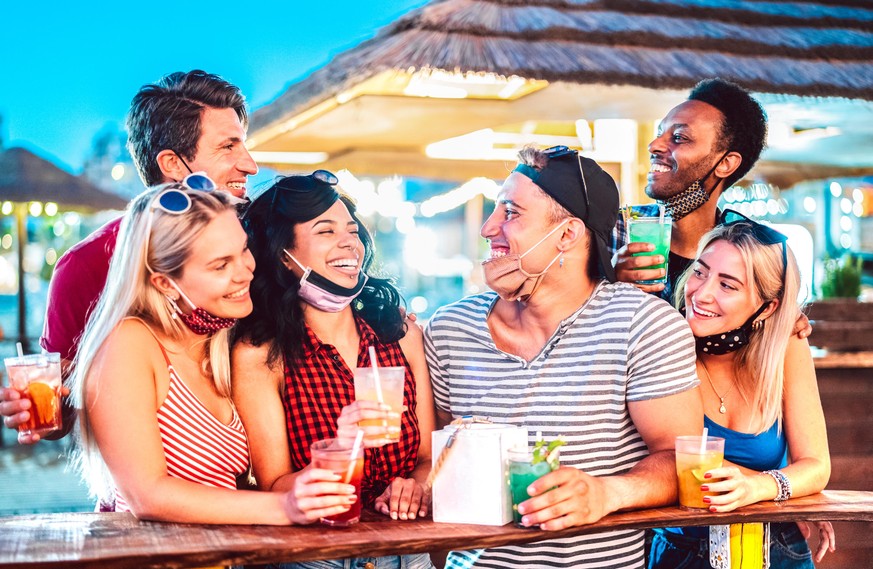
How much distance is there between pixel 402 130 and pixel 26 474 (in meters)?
4.84

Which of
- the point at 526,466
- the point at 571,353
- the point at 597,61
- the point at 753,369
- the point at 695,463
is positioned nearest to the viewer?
the point at 526,466

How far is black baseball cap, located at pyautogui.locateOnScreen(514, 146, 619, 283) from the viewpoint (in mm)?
2740

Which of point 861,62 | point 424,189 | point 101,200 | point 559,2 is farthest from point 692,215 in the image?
point 424,189

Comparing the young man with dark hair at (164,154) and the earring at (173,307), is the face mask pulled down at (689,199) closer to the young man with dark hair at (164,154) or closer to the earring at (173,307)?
the young man with dark hair at (164,154)

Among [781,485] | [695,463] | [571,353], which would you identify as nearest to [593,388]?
[571,353]

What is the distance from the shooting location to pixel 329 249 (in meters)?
2.72

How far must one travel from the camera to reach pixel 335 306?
108 inches

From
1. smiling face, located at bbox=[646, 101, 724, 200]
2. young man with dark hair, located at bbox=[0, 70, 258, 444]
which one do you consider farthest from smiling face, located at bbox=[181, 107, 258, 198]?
smiling face, located at bbox=[646, 101, 724, 200]

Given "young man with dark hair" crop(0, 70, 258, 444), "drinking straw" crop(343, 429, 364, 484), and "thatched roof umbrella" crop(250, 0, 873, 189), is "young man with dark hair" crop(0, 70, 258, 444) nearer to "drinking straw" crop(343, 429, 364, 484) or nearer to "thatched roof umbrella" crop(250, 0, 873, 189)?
"drinking straw" crop(343, 429, 364, 484)

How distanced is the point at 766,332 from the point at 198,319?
1.86 metres

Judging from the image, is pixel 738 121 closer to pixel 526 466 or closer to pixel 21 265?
pixel 526 466

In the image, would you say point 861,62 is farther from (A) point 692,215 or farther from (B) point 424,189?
(B) point 424,189

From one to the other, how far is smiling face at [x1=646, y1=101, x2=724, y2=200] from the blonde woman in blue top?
562mm

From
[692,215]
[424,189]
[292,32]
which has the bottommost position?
[692,215]
